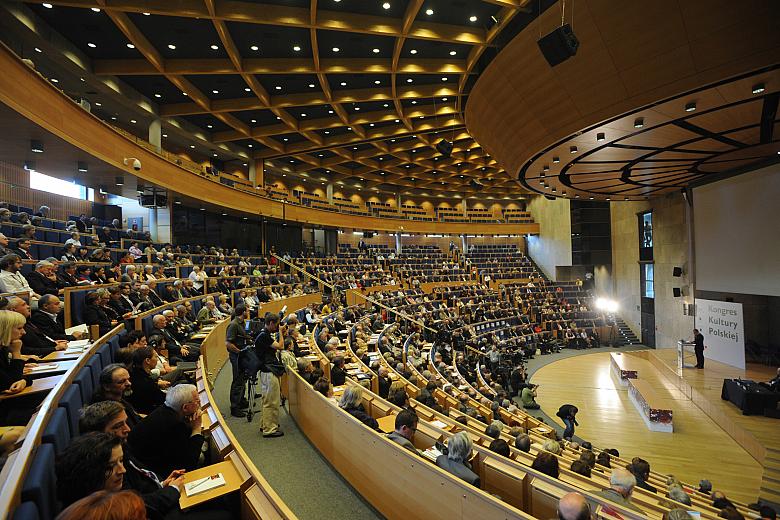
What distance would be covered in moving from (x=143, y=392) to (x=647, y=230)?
63.8 ft

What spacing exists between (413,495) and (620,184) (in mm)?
13421

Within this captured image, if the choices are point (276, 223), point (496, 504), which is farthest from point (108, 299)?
point (276, 223)

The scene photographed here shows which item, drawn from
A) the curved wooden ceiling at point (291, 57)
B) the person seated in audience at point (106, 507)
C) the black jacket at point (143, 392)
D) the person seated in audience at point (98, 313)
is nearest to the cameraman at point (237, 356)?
the person seated in audience at point (98, 313)

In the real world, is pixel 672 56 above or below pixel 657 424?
above

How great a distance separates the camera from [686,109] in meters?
6.36

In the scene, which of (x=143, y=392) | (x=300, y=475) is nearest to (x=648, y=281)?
(x=300, y=475)

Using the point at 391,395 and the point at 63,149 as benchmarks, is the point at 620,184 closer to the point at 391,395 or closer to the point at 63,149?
the point at 391,395

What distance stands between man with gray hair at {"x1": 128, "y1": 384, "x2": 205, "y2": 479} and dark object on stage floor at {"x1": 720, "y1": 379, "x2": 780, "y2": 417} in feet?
34.3

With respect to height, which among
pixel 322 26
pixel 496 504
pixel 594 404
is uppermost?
pixel 322 26

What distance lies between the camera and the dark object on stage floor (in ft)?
25.7

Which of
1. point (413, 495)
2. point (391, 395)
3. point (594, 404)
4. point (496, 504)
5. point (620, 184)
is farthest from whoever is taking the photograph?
point (620, 184)

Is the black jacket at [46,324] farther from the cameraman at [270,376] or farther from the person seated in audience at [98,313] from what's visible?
the cameraman at [270,376]

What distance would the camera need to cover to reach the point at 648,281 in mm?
17141

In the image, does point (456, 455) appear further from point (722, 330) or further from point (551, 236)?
point (551, 236)
